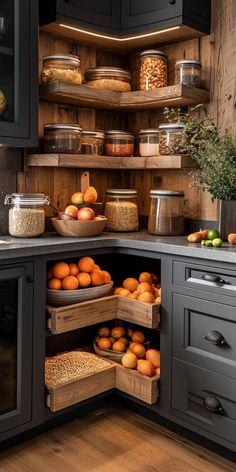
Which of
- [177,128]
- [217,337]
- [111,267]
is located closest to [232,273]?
[217,337]

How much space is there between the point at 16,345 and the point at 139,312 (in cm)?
59

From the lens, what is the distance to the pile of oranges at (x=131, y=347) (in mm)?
2393

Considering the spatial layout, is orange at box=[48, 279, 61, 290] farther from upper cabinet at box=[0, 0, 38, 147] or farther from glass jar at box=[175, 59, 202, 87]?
glass jar at box=[175, 59, 202, 87]

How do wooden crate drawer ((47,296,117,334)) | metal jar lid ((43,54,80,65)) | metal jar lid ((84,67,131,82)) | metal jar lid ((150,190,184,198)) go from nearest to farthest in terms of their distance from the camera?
1. wooden crate drawer ((47,296,117,334))
2. metal jar lid ((43,54,80,65))
3. metal jar lid ((150,190,184,198))
4. metal jar lid ((84,67,131,82))

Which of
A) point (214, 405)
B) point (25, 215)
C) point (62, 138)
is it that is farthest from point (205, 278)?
point (62, 138)

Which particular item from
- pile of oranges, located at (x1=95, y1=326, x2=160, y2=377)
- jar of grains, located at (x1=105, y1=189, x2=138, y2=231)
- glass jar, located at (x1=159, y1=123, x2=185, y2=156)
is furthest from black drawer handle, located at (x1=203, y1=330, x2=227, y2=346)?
glass jar, located at (x1=159, y1=123, x2=185, y2=156)

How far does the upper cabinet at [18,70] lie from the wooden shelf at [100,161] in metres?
0.21

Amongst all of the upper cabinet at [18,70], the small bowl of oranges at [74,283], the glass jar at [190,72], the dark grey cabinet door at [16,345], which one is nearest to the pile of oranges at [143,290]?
the small bowl of oranges at [74,283]

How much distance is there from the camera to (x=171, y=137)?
2.61 meters

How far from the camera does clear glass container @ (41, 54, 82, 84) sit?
2518mm

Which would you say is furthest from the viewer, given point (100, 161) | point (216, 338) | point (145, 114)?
point (145, 114)

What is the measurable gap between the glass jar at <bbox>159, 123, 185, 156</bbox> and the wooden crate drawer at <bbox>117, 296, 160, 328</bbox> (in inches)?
31.8

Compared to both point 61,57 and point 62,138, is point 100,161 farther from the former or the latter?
point 61,57

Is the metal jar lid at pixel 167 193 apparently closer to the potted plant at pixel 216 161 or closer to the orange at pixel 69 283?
the potted plant at pixel 216 161
